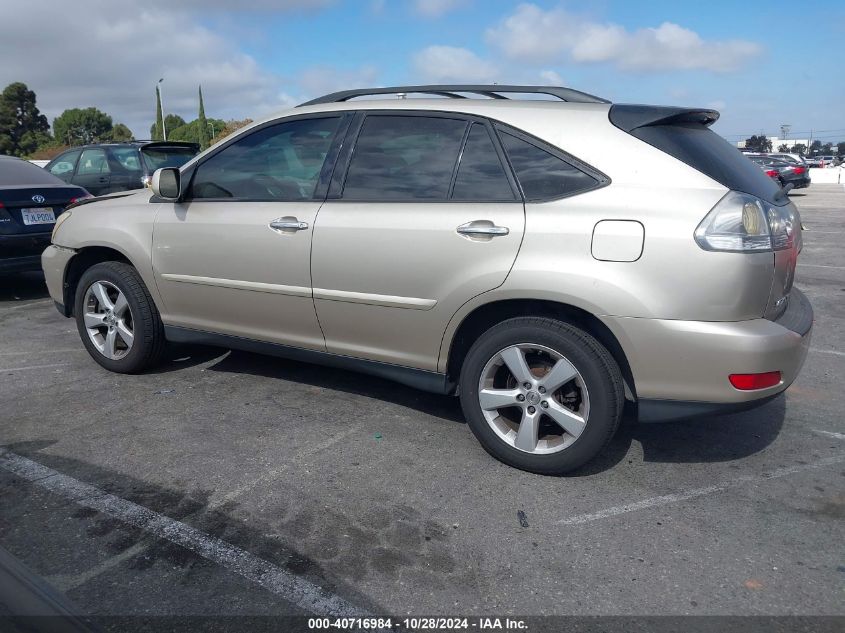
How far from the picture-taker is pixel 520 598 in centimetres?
252

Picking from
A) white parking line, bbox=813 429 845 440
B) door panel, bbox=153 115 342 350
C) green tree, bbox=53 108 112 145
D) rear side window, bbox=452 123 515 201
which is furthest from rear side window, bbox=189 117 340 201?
green tree, bbox=53 108 112 145

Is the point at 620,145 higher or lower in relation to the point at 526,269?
higher

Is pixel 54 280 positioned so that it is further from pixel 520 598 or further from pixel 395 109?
pixel 520 598

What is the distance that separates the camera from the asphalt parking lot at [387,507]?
2549 mm

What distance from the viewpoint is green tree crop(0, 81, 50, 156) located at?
61875 mm

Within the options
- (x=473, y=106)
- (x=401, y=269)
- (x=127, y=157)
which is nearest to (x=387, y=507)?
(x=401, y=269)

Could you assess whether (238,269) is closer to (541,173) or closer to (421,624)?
(541,173)

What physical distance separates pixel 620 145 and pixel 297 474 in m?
2.16

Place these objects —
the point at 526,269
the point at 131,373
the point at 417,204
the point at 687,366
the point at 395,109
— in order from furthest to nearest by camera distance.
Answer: the point at 131,373 < the point at 395,109 < the point at 417,204 < the point at 526,269 < the point at 687,366

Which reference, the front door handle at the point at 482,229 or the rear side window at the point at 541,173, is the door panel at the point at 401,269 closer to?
the front door handle at the point at 482,229

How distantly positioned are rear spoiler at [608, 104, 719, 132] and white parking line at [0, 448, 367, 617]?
2.37 metres

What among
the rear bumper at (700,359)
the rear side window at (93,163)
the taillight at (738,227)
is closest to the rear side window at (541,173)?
the taillight at (738,227)

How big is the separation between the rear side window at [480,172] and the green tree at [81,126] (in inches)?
3137

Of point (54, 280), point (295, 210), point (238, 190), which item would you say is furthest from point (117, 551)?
point (54, 280)
